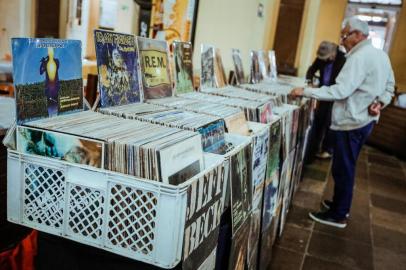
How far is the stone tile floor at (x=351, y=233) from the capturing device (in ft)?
9.05

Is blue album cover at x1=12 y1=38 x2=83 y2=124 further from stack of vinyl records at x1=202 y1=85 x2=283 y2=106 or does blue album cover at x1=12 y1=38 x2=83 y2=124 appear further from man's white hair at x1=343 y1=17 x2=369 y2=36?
man's white hair at x1=343 y1=17 x2=369 y2=36

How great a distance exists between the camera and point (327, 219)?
3.37 metres

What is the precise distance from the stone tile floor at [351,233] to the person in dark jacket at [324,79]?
0.70 m

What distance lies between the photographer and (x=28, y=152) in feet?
3.45

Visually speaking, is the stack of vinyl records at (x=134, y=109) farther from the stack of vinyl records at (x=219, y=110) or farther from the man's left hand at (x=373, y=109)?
the man's left hand at (x=373, y=109)

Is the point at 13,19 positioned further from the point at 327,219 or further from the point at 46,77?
the point at 46,77

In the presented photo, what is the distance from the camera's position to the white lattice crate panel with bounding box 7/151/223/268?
94cm

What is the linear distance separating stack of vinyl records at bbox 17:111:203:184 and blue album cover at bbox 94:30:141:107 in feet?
0.87

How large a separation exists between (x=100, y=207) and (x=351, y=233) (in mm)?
2754

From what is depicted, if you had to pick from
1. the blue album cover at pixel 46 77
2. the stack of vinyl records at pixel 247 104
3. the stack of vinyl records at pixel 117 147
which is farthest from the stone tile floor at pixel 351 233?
the blue album cover at pixel 46 77

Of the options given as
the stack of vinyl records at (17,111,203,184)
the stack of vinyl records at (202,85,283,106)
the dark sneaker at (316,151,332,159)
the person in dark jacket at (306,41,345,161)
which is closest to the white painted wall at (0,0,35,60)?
the person in dark jacket at (306,41,345,161)

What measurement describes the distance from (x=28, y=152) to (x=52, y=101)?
7.3 inches

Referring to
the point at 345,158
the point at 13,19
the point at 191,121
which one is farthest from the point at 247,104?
the point at 13,19

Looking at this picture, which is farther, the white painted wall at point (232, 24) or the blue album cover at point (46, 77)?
the white painted wall at point (232, 24)
